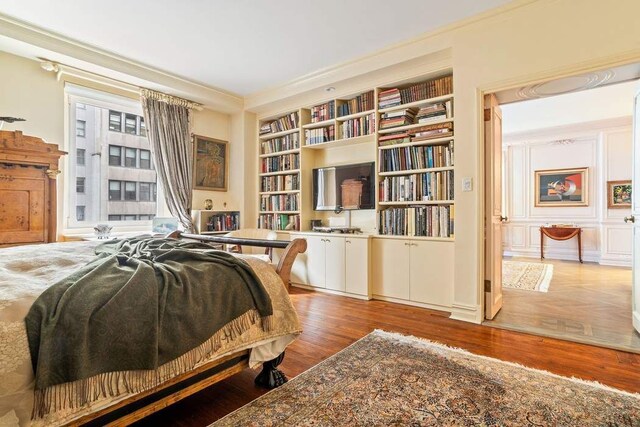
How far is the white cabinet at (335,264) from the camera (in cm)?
376

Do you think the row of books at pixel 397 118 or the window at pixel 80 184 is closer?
the row of books at pixel 397 118

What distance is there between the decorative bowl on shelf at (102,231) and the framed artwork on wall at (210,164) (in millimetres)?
1303

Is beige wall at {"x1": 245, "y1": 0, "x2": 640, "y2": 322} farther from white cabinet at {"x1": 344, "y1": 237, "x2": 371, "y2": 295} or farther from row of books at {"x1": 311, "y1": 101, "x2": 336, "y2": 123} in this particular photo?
white cabinet at {"x1": 344, "y1": 237, "x2": 371, "y2": 295}

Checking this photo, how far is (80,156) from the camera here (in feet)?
12.2

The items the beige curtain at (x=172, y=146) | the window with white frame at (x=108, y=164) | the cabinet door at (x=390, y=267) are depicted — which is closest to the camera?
the cabinet door at (x=390, y=267)

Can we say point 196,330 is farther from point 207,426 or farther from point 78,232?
point 78,232

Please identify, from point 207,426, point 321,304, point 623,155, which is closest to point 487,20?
point 321,304

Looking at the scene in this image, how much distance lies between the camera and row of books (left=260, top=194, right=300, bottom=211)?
15.1ft

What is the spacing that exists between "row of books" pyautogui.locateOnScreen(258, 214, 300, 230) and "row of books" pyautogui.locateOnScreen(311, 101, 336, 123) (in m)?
1.39

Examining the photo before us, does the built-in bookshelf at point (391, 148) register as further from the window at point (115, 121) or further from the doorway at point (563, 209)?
the window at point (115, 121)

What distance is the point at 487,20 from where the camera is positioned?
9.30 feet

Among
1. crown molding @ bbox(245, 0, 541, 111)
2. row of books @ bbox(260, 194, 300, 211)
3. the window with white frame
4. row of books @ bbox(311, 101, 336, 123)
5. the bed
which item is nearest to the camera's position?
the bed

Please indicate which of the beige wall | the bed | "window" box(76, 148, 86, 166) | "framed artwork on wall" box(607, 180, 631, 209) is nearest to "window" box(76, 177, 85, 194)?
"window" box(76, 148, 86, 166)

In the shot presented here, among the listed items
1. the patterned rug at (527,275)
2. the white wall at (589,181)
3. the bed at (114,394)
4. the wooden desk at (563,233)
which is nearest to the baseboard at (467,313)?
the patterned rug at (527,275)
